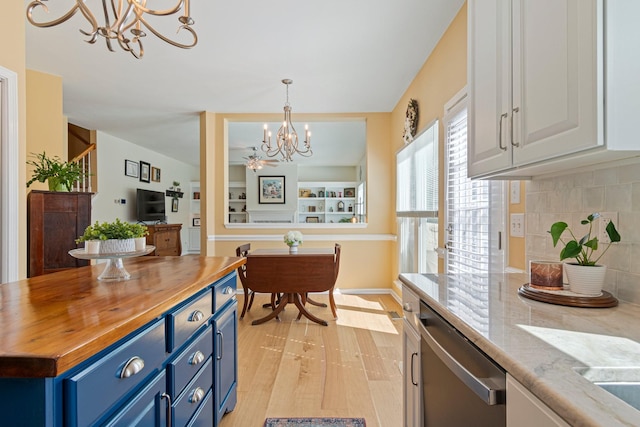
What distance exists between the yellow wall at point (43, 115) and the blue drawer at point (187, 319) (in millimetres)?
2994

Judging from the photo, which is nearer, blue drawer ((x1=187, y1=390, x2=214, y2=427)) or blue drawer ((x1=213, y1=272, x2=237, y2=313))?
blue drawer ((x1=187, y1=390, x2=214, y2=427))

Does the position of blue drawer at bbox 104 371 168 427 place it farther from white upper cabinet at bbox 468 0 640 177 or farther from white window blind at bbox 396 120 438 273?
white window blind at bbox 396 120 438 273

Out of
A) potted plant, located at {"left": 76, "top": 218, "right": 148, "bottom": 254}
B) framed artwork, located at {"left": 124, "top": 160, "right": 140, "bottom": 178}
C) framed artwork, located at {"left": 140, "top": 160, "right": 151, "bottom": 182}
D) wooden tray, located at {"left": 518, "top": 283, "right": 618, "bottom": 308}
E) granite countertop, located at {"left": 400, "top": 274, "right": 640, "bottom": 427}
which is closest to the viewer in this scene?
granite countertop, located at {"left": 400, "top": 274, "right": 640, "bottom": 427}

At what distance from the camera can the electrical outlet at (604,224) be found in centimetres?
107

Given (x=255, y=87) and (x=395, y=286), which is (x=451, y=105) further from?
(x=395, y=286)

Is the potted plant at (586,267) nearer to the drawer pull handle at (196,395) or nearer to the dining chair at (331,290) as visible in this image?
the drawer pull handle at (196,395)

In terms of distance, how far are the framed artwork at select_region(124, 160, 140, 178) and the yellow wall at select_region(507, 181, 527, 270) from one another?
6.59m

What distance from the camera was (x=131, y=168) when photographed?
6.38m

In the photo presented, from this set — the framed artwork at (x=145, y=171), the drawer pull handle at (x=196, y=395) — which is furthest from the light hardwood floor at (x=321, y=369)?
the framed artwork at (x=145, y=171)

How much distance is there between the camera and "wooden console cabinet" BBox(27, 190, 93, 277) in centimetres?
287

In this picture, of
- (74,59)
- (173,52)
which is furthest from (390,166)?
(74,59)

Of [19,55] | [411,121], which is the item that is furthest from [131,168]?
[411,121]

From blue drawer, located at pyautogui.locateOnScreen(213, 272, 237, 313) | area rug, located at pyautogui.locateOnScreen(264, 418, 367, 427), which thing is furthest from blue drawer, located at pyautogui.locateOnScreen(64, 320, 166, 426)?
area rug, located at pyautogui.locateOnScreen(264, 418, 367, 427)

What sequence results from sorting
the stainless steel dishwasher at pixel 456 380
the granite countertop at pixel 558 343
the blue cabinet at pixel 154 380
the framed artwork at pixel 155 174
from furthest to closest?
1. the framed artwork at pixel 155 174
2. the stainless steel dishwasher at pixel 456 380
3. the blue cabinet at pixel 154 380
4. the granite countertop at pixel 558 343
